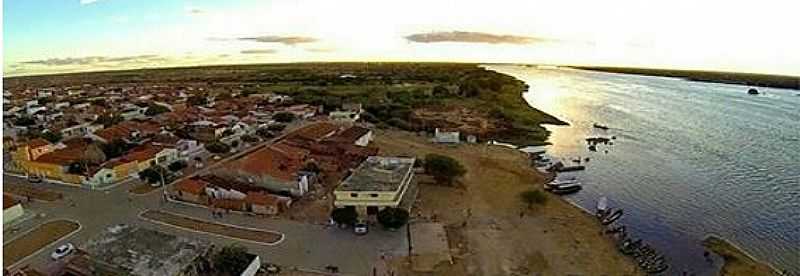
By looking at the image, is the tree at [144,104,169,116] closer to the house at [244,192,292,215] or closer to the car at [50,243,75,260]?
the house at [244,192,292,215]

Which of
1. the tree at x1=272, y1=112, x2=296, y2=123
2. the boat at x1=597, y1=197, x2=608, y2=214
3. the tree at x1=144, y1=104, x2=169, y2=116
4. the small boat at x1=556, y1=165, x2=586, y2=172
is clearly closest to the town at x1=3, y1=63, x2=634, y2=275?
the boat at x1=597, y1=197, x2=608, y2=214

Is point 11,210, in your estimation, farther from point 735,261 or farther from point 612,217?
point 735,261

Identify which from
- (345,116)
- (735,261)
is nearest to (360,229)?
(735,261)

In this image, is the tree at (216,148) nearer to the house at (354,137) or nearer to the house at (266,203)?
the house at (354,137)

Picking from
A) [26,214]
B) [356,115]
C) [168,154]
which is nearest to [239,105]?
[356,115]

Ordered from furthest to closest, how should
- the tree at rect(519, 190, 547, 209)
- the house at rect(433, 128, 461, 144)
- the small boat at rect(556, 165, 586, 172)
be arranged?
the house at rect(433, 128, 461, 144) → the small boat at rect(556, 165, 586, 172) → the tree at rect(519, 190, 547, 209)

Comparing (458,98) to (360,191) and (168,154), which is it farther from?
(360,191)

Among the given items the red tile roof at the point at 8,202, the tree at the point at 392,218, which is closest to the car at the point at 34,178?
the red tile roof at the point at 8,202
